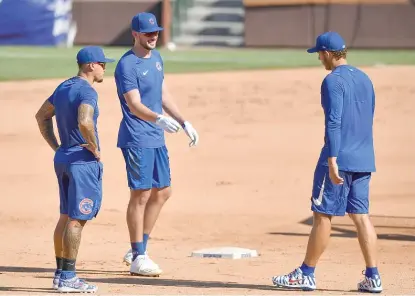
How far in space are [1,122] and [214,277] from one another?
10.6m

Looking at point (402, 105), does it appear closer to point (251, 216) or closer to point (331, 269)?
point (251, 216)

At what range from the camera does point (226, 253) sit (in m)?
11.3

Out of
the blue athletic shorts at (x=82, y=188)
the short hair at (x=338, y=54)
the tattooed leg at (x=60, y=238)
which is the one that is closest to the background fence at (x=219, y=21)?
the tattooed leg at (x=60, y=238)

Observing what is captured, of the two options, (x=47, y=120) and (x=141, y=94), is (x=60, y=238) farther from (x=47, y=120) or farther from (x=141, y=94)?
(x=141, y=94)

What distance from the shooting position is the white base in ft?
36.9

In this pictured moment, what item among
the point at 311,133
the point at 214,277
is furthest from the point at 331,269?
the point at 311,133

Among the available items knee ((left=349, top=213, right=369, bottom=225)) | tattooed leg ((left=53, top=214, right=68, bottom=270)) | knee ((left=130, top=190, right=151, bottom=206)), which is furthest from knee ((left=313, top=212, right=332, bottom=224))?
tattooed leg ((left=53, top=214, right=68, bottom=270))

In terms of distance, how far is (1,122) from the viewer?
20.0m

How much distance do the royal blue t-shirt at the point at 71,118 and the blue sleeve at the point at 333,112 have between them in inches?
68.3

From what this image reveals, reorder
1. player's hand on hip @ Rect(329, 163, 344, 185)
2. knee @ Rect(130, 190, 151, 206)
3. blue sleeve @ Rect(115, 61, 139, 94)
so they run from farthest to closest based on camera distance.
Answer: knee @ Rect(130, 190, 151, 206) < blue sleeve @ Rect(115, 61, 139, 94) < player's hand on hip @ Rect(329, 163, 344, 185)

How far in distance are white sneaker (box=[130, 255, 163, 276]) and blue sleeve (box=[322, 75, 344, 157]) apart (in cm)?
201

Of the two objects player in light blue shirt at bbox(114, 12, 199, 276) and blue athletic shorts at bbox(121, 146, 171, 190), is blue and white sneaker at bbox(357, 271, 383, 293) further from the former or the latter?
blue athletic shorts at bbox(121, 146, 171, 190)

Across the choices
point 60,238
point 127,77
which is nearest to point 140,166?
point 127,77

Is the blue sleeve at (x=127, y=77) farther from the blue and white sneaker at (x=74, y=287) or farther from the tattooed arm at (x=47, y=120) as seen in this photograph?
the blue and white sneaker at (x=74, y=287)
